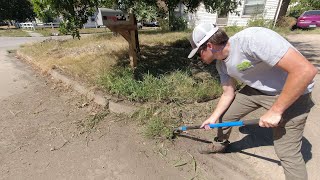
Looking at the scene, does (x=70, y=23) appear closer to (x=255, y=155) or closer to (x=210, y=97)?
(x=210, y=97)

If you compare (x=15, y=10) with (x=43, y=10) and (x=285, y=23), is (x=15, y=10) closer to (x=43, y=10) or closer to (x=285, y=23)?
(x=285, y=23)

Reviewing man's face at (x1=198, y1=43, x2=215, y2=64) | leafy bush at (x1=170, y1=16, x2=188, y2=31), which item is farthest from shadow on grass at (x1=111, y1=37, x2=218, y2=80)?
leafy bush at (x1=170, y1=16, x2=188, y2=31)

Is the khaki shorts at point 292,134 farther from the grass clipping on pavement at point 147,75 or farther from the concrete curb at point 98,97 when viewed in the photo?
the concrete curb at point 98,97

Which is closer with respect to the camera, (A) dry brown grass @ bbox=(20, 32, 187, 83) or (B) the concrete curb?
(B) the concrete curb

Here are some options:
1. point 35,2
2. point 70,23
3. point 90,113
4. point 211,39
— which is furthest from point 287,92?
point 35,2

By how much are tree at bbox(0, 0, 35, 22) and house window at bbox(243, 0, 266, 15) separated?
29061 mm

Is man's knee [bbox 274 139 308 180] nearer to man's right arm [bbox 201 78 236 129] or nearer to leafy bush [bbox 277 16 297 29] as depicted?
man's right arm [bbox 201 78 236 129]

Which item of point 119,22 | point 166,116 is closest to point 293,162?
point 166,116

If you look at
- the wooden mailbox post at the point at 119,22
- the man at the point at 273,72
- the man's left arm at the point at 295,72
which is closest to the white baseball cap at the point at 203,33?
the man at the point at 273,72

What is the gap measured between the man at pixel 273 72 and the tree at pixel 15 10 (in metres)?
36.7

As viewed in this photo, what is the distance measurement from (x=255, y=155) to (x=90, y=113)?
2397 millimetres

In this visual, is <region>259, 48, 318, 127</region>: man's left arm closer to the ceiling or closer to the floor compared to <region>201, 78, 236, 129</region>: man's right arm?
closer to the ceiling

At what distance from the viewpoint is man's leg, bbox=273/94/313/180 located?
203cm

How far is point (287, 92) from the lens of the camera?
5.74ft
